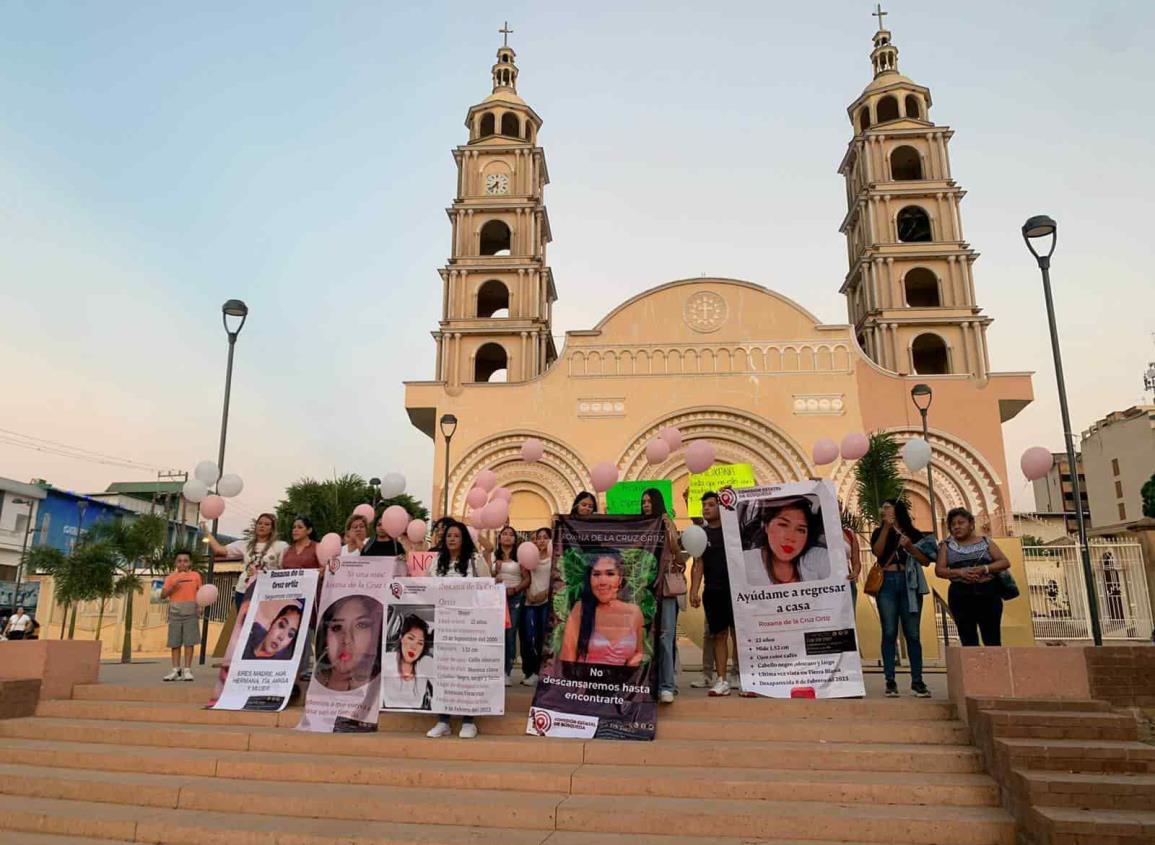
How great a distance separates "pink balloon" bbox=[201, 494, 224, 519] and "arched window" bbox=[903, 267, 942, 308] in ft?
93.9

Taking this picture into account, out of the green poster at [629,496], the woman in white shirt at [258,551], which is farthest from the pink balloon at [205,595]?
the green poster at [629,496]

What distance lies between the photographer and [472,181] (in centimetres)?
3300

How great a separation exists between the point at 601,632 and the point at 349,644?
2404 mm

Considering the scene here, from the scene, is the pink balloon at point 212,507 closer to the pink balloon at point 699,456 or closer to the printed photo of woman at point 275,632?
the printed photo of woman at point 275,632

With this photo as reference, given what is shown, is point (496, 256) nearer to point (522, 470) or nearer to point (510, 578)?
point (522, 470)

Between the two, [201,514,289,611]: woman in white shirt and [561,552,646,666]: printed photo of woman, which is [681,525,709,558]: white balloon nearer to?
[561,552,646,666]: printed photo of woman

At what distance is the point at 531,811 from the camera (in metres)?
5.01

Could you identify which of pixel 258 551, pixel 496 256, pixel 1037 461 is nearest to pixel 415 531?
pixel 258 551

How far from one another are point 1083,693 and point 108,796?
7.63 metres

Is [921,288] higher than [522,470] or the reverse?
higher

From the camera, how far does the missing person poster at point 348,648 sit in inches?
263

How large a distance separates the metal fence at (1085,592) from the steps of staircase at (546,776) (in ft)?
42.6

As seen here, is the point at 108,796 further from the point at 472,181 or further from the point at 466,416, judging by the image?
the point at 472,181

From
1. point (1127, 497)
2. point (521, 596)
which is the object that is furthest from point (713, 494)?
point (1127, 497)
